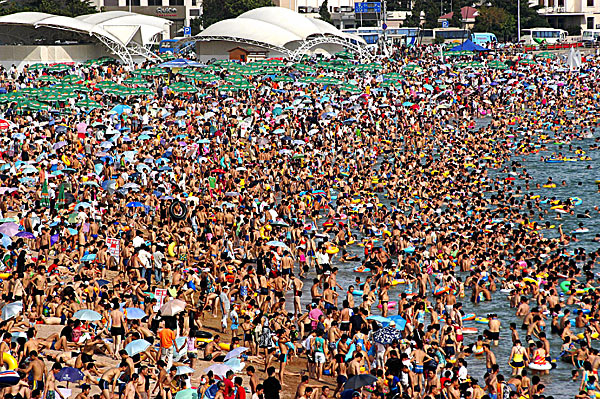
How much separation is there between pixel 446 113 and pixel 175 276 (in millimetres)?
32918

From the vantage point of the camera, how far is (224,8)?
97750 millimetres

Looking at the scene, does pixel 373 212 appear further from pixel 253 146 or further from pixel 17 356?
pixel 17 356

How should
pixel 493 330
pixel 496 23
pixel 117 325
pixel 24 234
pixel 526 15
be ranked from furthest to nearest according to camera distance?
pixel 526 15
pixel 496 23
pixel 24 234
pixel 493 330
pixel 117 325

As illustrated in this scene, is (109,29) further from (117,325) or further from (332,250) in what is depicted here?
(117,325)

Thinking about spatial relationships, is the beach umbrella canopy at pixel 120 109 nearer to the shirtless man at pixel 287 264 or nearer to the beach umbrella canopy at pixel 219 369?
the shirtless man at pixel 287 264

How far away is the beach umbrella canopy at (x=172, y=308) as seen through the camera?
19125 mm

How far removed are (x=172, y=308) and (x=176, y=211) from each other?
932 cm

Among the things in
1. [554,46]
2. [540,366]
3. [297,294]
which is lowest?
[540,366]

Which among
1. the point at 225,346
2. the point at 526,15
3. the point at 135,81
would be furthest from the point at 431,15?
the point at 225,346

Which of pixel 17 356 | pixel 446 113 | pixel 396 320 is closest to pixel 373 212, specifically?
pixel 396 320

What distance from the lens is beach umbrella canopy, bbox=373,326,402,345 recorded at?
719 inches

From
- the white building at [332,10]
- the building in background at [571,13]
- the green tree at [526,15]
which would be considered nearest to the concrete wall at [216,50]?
the green tree at [526,15]

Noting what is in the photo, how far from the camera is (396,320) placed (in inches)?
773

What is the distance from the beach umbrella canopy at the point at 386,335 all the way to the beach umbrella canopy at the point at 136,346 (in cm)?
442
